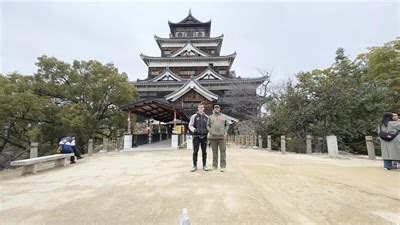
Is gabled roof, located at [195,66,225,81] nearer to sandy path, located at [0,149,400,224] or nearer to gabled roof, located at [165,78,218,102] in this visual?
gabled roof, located at [165,78,218,102]

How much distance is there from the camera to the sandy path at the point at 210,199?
2.96m

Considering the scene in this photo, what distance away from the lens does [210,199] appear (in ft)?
11.7

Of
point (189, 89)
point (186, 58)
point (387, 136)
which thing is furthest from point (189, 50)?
point (387, 136)

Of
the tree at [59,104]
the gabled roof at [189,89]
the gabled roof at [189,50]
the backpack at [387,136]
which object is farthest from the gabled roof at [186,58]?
the backpack at [387,136]

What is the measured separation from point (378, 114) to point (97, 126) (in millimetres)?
17115

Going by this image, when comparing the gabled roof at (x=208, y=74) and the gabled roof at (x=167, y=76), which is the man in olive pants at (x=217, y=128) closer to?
the gabled roof at (x=208, y=74)

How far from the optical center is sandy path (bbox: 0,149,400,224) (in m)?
2.96

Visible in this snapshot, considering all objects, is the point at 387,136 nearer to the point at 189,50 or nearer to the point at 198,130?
the point at 198,130

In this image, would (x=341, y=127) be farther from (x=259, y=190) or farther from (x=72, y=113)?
(x=72, y=113)

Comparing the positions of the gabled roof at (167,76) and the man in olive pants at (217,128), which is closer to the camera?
the man in olive pants at (217,128)

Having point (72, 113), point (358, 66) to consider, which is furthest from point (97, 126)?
point (358, 66)

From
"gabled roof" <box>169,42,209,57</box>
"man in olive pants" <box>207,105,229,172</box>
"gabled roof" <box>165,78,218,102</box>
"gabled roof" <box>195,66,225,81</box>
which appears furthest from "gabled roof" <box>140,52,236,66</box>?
"man in olive pants" <box>207,105,229,172</box>

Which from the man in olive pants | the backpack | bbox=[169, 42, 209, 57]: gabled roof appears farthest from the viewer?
bbox=[169, 42, 209, 57]: gabled roof

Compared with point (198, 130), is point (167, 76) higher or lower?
higher
